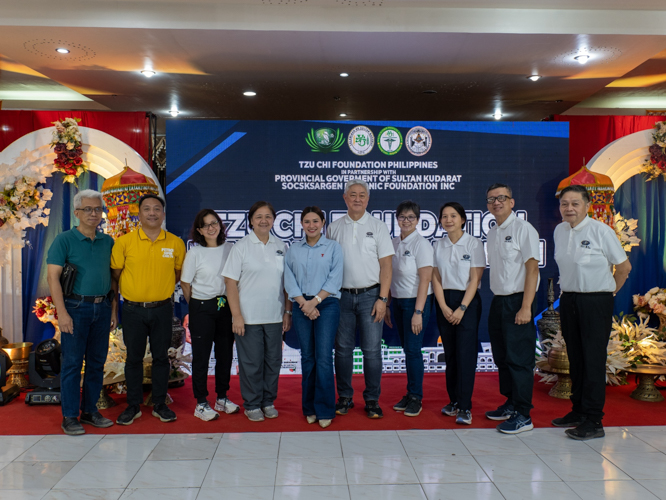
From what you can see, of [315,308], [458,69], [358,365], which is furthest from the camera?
[458,69]

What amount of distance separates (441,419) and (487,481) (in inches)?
38.3

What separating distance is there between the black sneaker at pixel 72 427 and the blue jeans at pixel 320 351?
1512mm

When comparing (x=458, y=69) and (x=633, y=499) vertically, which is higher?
(x=458, y=69)

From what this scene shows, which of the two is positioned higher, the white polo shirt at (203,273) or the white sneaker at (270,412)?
the white polo shirt at (203,273)

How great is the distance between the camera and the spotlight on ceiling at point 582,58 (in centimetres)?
516

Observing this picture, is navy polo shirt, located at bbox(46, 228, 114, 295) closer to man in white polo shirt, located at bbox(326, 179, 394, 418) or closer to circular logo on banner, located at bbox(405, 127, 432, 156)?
man in white polo shirt, located at bbox(326, 179, 394, 418)

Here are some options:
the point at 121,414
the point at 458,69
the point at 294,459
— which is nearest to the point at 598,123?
the point at 458,69

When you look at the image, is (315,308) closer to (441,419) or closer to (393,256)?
(393,256)

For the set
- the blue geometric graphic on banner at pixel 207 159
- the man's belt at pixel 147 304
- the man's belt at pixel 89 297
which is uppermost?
the blue geometric graphic on banner at pixel 207 159

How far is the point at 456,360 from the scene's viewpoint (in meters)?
3.74

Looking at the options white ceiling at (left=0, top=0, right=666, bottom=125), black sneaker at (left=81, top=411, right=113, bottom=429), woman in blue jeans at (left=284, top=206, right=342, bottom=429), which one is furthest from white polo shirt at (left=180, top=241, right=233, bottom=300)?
white ceiling at (left=0, top=0, right=666, bottom=125)

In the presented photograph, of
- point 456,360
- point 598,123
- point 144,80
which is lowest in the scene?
point 456,360

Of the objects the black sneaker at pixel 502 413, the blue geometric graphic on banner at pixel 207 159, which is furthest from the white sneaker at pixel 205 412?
the blue geometric graphic on banner at pixel 207 159

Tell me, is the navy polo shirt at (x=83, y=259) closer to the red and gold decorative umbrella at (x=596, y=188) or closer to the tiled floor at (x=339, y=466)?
the tiled floor at (x=339, y=466)
